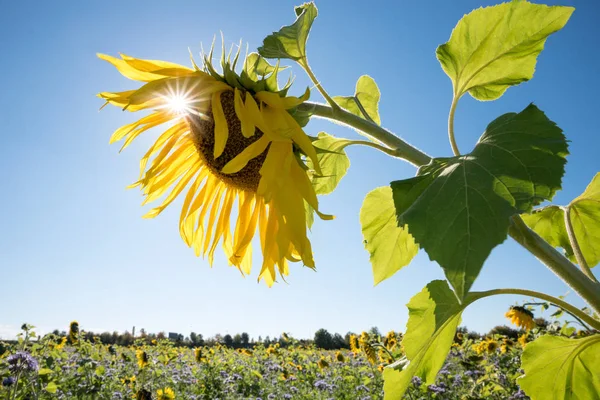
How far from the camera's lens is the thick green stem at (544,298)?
84cm

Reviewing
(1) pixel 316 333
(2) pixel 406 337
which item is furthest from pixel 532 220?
(1) pixel 316 333

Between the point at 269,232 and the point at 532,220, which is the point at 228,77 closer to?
the point at 269,232

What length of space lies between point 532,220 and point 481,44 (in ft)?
1.69

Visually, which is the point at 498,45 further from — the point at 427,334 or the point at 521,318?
the point at 521,318

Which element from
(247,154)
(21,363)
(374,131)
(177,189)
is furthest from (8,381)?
(374,131)

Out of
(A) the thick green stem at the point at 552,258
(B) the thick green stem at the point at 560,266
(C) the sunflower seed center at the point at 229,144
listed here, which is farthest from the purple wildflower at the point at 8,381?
(B) the thick green stem at the point at 560,266

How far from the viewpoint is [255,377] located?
9453 millimetres

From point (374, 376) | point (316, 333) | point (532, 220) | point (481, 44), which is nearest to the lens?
point (481, 44)

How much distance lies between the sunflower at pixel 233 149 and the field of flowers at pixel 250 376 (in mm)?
3885

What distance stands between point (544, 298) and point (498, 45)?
482mm

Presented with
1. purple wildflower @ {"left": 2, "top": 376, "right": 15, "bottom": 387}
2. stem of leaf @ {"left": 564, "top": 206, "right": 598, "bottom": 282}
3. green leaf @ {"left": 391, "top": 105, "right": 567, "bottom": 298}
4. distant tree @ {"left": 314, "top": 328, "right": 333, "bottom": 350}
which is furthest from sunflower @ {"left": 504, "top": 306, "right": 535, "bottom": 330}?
distant tree @ {"left": 314, "top": 328, "right": 333, "bottom": 350}

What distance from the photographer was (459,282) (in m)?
0.51

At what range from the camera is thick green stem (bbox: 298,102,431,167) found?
0.83 m

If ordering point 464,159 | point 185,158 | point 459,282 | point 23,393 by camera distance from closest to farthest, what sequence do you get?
point 459,282 < point 464,159 < point 185,158 < point 23,393
